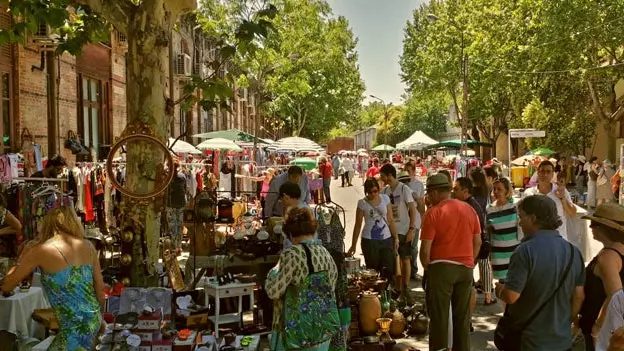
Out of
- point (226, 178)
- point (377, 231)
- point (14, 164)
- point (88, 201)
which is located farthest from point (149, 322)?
point (226, 178)

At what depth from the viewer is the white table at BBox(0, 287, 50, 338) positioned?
599cm

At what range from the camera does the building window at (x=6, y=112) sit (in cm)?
1200

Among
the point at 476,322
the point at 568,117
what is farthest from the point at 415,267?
the point at 568,117

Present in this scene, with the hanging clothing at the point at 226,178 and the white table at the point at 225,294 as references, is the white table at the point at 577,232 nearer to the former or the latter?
the white table at the point at 225,294

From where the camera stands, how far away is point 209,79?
7.53 metres

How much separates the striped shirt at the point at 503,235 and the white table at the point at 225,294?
2.94 meters

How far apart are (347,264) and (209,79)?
9.14ft

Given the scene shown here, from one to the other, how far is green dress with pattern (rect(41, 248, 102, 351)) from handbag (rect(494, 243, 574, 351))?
2.92m

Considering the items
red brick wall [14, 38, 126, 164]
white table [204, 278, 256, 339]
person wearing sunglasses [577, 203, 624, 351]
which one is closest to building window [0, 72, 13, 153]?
red brick wall [14, 38, 126, 164]

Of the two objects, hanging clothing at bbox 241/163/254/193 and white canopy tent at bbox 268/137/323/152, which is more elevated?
white canopy tent at bbox 268/137/323/152

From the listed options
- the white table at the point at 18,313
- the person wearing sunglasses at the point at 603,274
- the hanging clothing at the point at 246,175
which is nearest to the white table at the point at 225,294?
the white table at the point at 18,313

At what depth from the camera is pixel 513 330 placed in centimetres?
395

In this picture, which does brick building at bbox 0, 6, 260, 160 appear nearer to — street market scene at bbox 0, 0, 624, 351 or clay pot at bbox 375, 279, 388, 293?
street market scene at bbox 0, 0, 624, 351

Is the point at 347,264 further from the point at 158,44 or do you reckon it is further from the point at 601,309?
the point at 601,309
